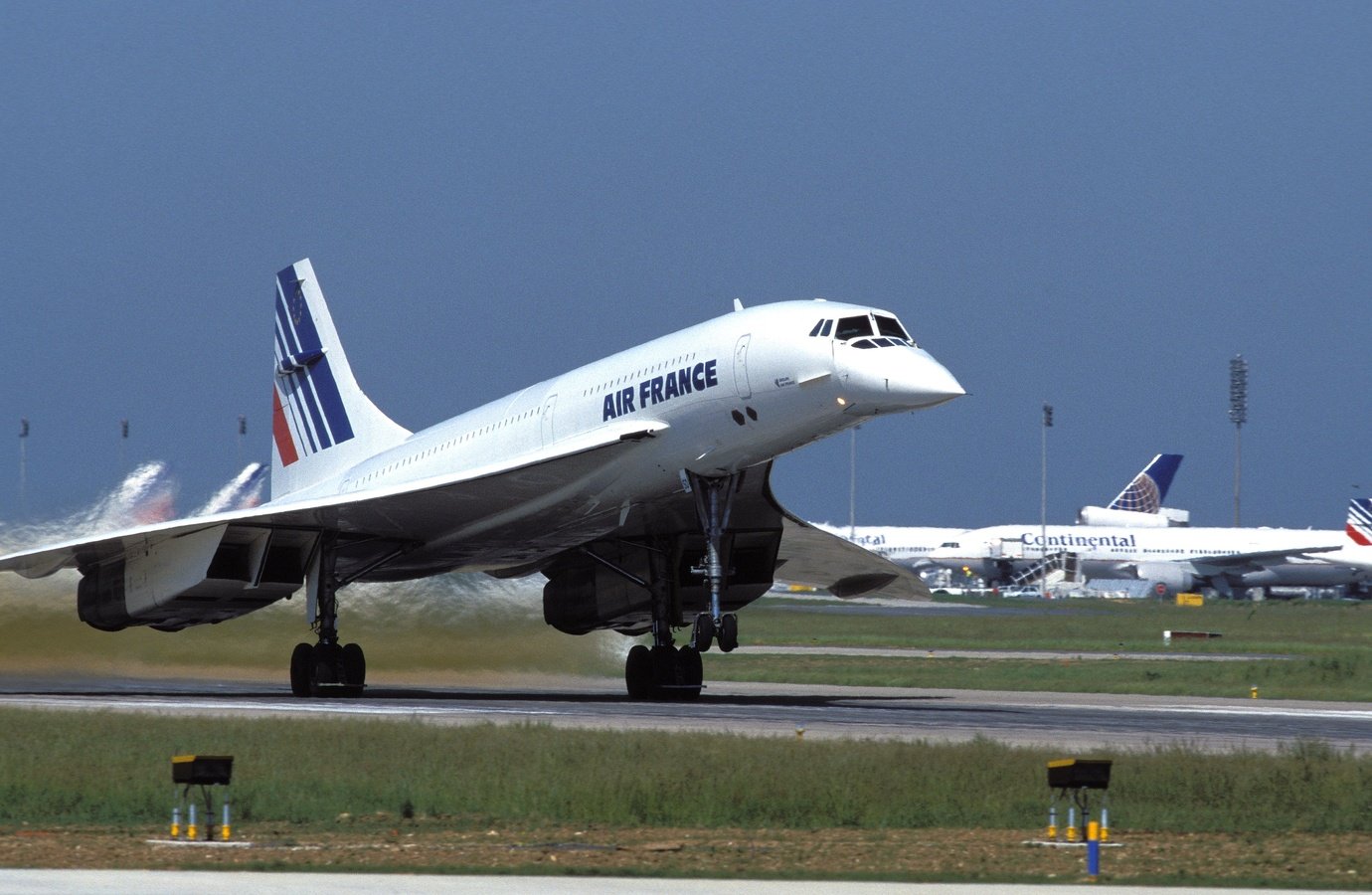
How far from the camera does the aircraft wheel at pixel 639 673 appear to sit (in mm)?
26234

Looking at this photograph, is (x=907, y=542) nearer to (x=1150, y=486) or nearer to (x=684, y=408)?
(x=1150, y=486)

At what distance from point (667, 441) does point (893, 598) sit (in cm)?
838

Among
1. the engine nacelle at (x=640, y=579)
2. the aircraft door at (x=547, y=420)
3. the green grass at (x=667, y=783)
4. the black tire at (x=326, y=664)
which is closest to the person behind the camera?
the green grass at (x=667, y=783)

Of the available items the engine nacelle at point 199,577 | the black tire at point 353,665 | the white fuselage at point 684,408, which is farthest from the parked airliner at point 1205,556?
the engine nacelle at point 199,577

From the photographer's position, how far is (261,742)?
57.3 ft

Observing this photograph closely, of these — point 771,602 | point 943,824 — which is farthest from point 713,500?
point 771,602

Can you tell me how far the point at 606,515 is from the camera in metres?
25.0

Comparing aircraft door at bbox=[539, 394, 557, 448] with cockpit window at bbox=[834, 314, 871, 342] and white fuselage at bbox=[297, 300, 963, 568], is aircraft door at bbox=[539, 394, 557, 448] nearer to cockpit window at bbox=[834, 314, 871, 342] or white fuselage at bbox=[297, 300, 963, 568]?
white fuselage at bbox=[297, 300, 963, 568]

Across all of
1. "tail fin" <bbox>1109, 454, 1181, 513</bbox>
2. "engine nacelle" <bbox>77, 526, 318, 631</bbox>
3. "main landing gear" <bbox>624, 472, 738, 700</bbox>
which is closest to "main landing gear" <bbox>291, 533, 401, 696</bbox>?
"engine nacelle" <bbox>77, 526, 318, 631</bbox>

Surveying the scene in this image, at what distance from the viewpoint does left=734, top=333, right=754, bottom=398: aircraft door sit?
2170 cm

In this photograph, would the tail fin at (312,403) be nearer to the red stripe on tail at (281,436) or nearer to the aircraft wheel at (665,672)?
the red stripe on tail at (281,436)

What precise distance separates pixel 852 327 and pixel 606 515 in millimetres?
5406

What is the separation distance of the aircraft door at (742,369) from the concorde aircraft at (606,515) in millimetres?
20

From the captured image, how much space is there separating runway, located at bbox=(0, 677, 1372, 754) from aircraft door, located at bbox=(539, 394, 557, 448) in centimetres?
354
